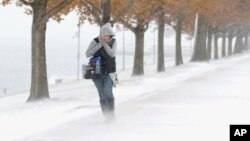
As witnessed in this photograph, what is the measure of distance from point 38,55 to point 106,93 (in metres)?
8.36

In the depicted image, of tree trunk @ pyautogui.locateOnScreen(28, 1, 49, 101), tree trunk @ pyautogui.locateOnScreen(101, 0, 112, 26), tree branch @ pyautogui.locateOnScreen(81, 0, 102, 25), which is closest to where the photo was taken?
tree trunk @ pyautogui.locateOnScreen(28, 1, 49, 101)

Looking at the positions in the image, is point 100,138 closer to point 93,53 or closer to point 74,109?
point 93,53

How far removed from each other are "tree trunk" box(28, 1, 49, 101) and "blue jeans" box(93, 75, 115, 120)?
7879 mm

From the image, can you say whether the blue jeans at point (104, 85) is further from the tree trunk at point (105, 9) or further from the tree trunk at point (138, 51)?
the tree trunk at point (138, 51)

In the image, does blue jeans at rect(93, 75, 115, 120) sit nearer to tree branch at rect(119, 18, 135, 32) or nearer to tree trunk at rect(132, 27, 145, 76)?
tree branch at rect(119, 18, 135, 32)

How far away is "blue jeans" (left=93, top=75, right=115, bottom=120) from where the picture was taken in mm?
11984

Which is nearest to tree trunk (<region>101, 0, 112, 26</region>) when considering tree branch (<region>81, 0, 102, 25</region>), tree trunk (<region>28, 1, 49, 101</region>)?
tree branch (<region>81, 0, 102, 25</region>)

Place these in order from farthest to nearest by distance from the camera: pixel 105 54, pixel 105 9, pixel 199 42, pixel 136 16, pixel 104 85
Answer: pixel 199 42
pixel 136 16
pixel 105 9
pixel 104 85
pixel 105 54

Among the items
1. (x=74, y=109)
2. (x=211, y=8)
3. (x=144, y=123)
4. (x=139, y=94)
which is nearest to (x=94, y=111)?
(x=74, y=109)

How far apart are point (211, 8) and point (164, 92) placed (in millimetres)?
24813

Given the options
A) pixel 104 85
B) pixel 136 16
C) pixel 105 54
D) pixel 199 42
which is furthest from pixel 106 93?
pixel 199 42

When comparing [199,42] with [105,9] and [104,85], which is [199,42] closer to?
[105,9]

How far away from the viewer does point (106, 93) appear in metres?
12.1

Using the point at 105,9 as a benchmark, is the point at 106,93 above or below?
below
